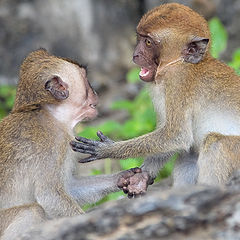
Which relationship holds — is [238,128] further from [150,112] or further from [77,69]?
[150,112]

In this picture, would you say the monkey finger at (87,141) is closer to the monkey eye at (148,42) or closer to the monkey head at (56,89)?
the monkey head at (56,89)

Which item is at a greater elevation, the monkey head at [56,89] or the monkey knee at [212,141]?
the monkey head at [56,89]

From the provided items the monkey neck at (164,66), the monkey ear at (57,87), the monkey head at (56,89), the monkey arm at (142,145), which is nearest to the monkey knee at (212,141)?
the monkey arm at (142,145)

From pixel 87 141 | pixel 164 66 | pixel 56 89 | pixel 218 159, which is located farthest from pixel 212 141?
pixel 56 89

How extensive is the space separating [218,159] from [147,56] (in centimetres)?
126

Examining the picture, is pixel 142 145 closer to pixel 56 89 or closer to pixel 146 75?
pixel 146 75

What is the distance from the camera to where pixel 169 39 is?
241 inches

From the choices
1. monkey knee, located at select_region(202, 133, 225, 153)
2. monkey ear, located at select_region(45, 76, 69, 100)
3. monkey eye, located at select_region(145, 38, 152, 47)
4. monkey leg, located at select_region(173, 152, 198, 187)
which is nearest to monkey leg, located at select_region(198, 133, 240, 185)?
monkey knee, located at select_region(202, 133, 225, 153)

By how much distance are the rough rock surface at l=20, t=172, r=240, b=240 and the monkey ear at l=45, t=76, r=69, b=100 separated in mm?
2249

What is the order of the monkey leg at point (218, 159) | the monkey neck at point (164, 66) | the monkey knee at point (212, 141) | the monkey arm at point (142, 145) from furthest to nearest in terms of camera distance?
the monkey neck at point (164, 66)
the monkey arm at point (142, 145)
the monkey knee at point (212, 141)
the monkey leg at point (218, 159)

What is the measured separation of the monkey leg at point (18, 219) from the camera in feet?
18.5

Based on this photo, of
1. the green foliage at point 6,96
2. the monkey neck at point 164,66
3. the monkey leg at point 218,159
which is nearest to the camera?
the monkey leg at point 218,159

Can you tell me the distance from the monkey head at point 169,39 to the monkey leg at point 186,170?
82 cm

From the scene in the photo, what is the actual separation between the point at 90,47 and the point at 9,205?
28.8 ft
